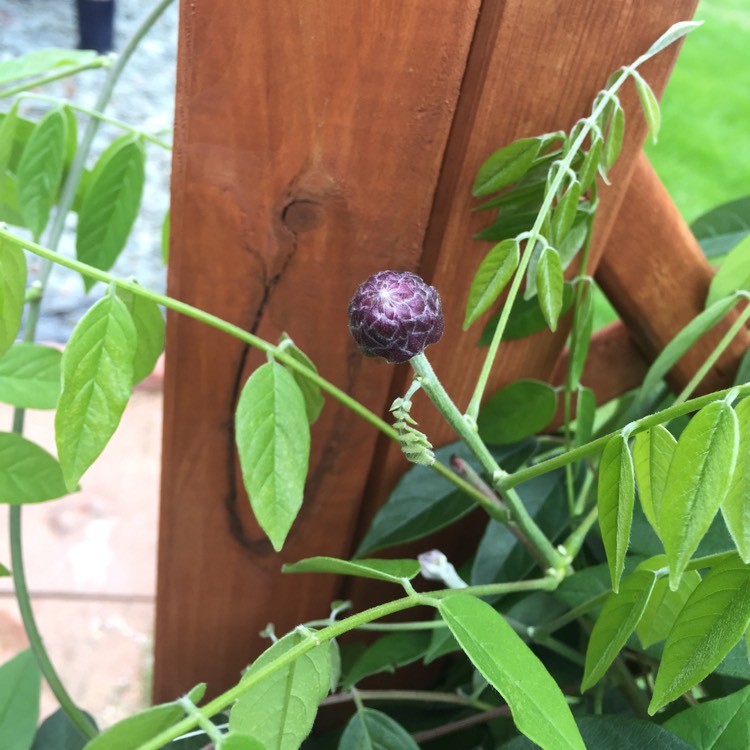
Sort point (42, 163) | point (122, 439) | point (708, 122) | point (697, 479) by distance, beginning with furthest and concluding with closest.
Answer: point (708, 122) < point (122, 439) < point (42, 163) < point (697, 479)

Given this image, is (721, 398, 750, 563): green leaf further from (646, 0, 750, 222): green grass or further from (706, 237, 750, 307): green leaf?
(646, 0, 750, 222): green grass

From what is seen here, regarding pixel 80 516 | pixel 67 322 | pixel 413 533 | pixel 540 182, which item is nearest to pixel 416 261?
pixel 540 182

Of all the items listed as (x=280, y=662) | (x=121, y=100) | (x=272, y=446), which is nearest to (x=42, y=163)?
(x=272, y=446)

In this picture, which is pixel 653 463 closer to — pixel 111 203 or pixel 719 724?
pixel 719 724

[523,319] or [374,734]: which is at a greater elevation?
[523,319]

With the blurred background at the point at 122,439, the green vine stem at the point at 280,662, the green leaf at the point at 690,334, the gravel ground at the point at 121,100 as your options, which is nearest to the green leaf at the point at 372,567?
the green vine stem at the point at 280,662

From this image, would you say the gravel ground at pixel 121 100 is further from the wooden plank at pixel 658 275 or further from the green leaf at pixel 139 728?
the green leaf at pixel 139 728

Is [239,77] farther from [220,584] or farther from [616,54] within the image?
[220,584]

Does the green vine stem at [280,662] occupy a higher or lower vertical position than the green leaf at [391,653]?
higher
